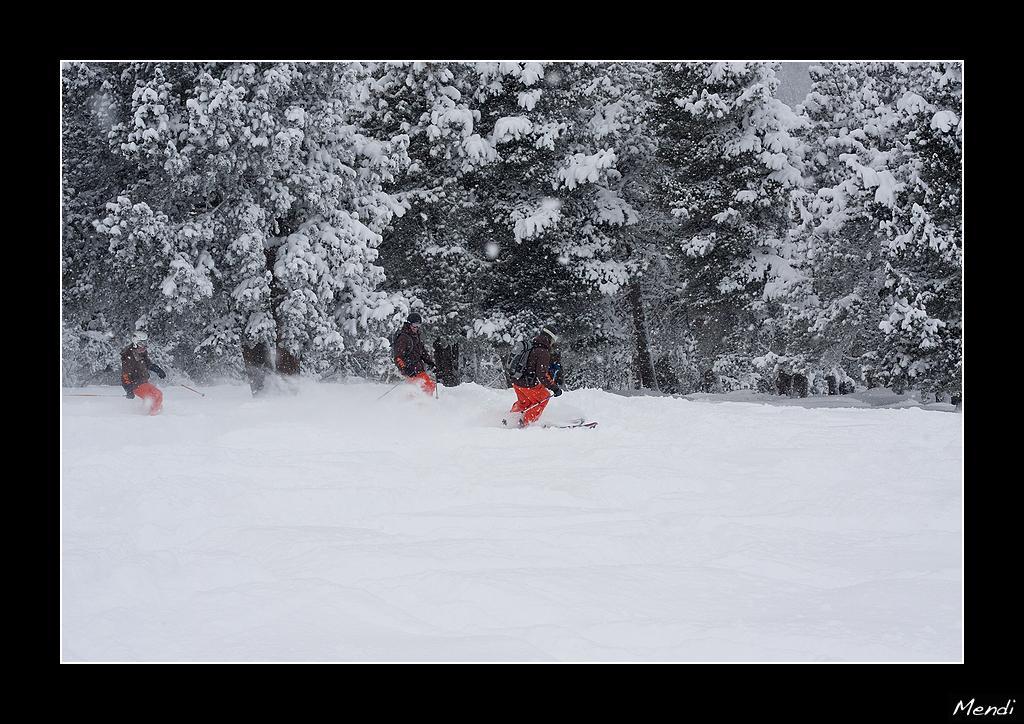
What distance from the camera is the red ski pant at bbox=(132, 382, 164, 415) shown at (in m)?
14.1

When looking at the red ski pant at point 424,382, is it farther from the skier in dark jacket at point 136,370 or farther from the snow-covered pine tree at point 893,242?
the snow-covered pine tree at point 893,242

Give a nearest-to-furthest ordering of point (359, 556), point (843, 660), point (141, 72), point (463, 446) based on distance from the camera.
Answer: point (843, 660) < point (359, 556) < point (463, 446) < point (141, 72)

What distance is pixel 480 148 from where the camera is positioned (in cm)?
1941

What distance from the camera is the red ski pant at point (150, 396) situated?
46.1 ft

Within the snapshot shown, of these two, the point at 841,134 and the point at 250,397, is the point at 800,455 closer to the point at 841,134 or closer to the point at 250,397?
the point at 250,397

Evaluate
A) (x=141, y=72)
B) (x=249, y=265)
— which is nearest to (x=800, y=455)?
(x=249, y=265)

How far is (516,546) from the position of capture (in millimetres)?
6070

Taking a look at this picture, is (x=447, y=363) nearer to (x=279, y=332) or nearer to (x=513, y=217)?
(x=513, y=217)

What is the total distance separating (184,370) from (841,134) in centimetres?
1997

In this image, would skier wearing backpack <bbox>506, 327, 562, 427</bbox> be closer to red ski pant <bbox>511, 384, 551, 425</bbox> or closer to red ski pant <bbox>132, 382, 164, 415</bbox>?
red ski pant <bbox>511, 384, 551, 425</bbox>

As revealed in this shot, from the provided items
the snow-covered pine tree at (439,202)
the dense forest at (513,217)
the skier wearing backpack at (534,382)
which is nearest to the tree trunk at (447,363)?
the dense forest at (513,217)

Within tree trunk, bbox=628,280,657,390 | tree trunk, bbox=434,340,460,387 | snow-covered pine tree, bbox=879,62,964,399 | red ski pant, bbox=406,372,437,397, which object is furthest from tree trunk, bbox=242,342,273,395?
snow-covered pine tree, bbox=879,62,964,399

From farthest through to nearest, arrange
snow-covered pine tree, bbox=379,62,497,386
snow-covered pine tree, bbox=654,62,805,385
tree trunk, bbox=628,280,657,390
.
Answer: tree trunk, bbox=628,280,657,390 < snow-covered pine tree, bbox=654,62,805,385 < snow-covered pine tree, bbox=379,62,497,386

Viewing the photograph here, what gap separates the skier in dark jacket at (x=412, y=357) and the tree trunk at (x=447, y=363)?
707 centimetres
